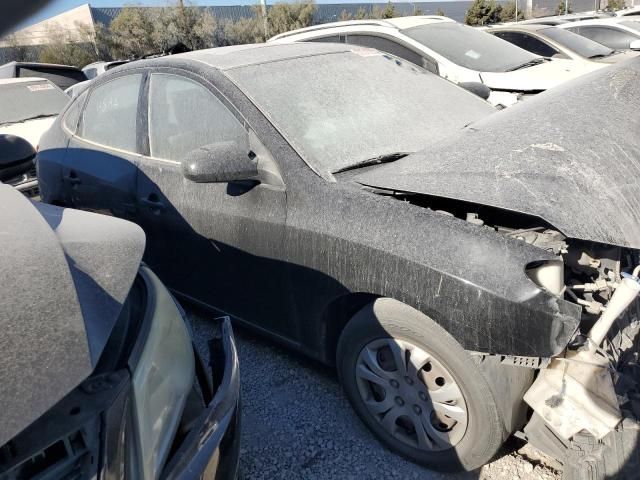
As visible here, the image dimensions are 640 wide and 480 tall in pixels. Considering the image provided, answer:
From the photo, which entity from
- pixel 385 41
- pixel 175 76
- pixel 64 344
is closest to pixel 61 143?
pixel 175 76

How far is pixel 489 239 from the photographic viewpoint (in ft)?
6.23

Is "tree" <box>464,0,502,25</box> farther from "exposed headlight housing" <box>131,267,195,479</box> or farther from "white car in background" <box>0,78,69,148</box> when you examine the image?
"exposed headlight housing" <box>131,267,195,479</box>

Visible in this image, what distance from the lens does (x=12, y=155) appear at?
10.7 ft

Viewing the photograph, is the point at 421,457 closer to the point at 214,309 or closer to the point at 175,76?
the point at 214,309

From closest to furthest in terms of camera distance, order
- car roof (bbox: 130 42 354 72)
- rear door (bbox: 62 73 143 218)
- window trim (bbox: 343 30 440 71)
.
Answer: car roof (bbox: 130 42 354 72)
rear door (bbox: 62 73 143 218)
window trim (bbox: 343 30 440 71)

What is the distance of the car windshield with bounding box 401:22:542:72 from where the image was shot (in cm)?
667

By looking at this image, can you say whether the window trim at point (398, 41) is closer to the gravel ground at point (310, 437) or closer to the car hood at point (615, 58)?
the car hood at point (615, 58)

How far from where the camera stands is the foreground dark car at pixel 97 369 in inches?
47.9

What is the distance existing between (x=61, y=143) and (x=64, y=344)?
293 centimetres

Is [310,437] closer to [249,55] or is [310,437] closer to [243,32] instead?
[249,55]

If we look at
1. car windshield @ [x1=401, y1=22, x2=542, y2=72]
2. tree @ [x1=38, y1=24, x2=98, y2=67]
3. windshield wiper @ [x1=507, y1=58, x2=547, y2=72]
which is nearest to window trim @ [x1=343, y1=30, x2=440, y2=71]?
car windshield @ [x1=401, y1=22, x2=542, y2=72]

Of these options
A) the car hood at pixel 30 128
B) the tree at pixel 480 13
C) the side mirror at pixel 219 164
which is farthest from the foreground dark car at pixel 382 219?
the tree at pixel 480 13

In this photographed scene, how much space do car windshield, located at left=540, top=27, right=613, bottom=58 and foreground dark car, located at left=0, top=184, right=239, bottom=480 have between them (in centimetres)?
889

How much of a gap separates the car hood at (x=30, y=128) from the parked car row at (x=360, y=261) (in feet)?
10.2
